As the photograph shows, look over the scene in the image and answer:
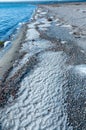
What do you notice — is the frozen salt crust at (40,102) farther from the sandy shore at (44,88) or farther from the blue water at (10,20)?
the blue water at (10,20)

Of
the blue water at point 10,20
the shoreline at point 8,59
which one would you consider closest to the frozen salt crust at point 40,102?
the shoreline at point 8,59

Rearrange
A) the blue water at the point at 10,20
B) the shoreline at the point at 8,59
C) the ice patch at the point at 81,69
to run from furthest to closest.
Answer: the blue water at the point at 10,20 → the shoreline at the point at 8,59 → the ice patch at the point at 81,69

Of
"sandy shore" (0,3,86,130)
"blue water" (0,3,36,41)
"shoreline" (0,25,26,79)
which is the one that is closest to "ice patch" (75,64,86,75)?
"sandy shore" (0,3,86,130)

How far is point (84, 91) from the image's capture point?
14852 millimetres

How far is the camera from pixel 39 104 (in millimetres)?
13695

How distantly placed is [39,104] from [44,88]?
203cm

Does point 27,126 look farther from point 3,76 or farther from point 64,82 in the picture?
point 3,76

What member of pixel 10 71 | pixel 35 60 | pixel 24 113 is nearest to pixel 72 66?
pixel 35 60

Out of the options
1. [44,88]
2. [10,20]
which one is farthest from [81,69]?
[10,20]

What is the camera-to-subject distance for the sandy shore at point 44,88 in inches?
482

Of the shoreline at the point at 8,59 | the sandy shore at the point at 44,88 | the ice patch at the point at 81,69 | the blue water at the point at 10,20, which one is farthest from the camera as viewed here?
the blue water at the point at 10,20

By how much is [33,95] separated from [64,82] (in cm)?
→ 270

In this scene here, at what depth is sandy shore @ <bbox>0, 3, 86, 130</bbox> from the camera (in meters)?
12.2

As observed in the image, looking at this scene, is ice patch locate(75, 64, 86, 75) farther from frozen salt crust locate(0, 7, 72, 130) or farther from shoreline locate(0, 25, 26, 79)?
shoreline locate(0, 25, 26, 79)
